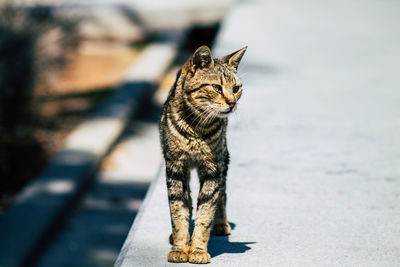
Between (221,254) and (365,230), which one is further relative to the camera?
(365,230)

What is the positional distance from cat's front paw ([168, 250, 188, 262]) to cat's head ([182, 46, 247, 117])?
0.69 metres

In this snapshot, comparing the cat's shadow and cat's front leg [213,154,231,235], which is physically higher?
cat's front leg [213,154,231,235]

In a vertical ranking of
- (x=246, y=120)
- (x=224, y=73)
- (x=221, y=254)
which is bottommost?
(x=221, y=254)

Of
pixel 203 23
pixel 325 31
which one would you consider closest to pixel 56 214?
pixel 325 31

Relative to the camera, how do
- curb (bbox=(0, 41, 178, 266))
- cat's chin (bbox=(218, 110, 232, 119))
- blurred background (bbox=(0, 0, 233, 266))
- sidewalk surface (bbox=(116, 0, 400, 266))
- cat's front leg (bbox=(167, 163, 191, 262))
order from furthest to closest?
blurred background (bbox=(0, 0, 233, 266))
curb (bbox=(0, 41, 178, 266))
sidewalk surface (bbox=(116, 0, 400, 266))
cat's front leg (bbox=(167, 163, 191, 262))
cat's chin (bbox=(218, 110, 232, 119))

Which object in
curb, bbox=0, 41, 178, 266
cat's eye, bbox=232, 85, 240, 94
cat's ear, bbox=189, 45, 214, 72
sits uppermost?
cat's ear, bbox=189, 45, 214, 72

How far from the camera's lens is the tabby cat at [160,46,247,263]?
2645 mm

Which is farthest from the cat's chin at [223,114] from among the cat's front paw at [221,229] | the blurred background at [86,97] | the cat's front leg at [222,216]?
the blurred background at [86,97]

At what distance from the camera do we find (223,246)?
2.89m

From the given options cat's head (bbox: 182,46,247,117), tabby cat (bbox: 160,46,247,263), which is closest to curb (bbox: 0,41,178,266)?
tabby cat (bbox: 160,46,247,263)

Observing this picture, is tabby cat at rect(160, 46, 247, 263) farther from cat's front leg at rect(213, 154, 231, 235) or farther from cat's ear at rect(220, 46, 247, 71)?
cat's front leg at rect(213, 154, 231, 235)

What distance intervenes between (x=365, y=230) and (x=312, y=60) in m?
4.08

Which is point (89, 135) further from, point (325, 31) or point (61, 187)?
point (325, 31)

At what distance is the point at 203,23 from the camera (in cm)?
1130
